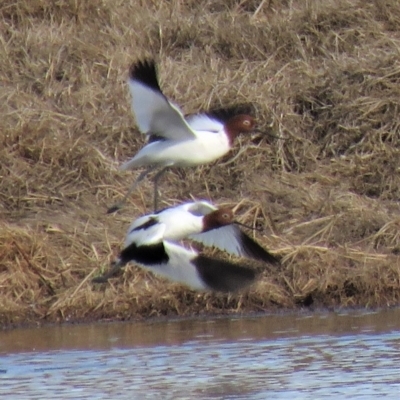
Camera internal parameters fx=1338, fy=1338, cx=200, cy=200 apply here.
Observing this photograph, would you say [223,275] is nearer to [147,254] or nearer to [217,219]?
[147,254]

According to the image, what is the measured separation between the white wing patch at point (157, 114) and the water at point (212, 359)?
1295 millimetres

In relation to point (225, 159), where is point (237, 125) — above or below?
below

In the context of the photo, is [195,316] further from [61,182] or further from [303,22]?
[303,22]

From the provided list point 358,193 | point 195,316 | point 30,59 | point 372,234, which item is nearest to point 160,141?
point 195,316

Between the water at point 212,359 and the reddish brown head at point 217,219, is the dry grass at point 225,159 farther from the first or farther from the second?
the reddish brown head at point 217,219

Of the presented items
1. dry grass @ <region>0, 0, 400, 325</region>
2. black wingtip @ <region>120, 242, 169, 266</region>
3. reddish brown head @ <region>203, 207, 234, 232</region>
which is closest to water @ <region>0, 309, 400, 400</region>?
dry grass @ <region>0, 0, 400, 325</region>

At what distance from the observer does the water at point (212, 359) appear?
6984 mm

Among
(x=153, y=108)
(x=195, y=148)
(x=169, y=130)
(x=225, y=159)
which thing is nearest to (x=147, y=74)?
(x=153, y=108)

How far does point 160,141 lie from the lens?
28.6 ft

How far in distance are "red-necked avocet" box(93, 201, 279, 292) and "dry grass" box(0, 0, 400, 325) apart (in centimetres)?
154

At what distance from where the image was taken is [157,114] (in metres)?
8.26

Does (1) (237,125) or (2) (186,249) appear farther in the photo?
(1) (237,125)

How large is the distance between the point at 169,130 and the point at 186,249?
121 centimetres

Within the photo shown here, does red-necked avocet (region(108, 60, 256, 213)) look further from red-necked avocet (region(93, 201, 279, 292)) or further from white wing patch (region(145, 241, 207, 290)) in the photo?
white wing patch (region(145, 241, 207, 290))
